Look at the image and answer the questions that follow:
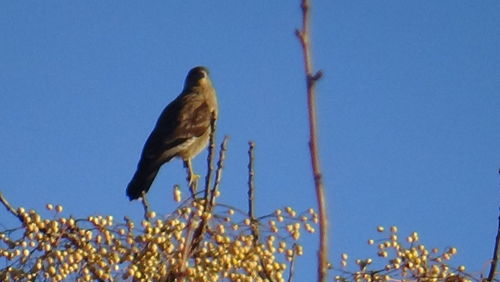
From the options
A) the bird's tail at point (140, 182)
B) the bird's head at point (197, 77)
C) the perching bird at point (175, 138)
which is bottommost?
the bird's tail at point (140, 182)

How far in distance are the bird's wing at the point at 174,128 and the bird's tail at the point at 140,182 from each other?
198mm

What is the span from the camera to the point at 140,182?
8180 mm

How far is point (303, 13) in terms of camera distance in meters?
1.19

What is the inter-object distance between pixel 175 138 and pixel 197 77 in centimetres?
245

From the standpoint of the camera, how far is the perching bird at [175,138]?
8.38 metres

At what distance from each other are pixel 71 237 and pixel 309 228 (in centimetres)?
107

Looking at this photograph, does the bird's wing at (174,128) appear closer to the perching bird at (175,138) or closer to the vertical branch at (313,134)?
the perching bird at (175,138)

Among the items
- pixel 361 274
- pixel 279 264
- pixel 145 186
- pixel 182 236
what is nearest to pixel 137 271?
pixel 182 236

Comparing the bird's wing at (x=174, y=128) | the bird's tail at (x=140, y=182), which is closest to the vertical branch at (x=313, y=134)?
the bird's tail at (x=140, y=182)

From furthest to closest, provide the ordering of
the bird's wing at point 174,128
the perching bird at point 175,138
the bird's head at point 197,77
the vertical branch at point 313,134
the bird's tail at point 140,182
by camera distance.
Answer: the bird's head at point 197,77 → the bird's wing at point 174,128 → the perching bird at point 175,138 → the bird's tail at point 140,182 → the vertical branch at point 313,134

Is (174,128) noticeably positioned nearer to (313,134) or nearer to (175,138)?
(175,138)

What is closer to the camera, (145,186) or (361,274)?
(361,274)

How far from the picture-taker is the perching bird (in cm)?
838

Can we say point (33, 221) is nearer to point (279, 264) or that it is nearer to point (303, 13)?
point (279, 264)
